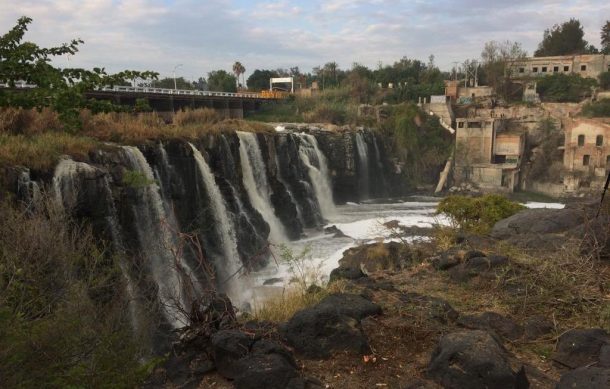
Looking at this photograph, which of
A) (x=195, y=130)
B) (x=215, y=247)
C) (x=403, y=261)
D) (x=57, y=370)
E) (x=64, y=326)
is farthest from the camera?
(x=195, y=130)

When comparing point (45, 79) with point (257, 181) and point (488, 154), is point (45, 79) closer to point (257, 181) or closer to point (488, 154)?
point (257, 181)

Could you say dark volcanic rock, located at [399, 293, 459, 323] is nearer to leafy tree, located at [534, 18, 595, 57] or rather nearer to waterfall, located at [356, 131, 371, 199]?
waterfall, located at [356, 131, 371, 199]

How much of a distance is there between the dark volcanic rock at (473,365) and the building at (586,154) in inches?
1353

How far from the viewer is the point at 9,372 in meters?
3.57

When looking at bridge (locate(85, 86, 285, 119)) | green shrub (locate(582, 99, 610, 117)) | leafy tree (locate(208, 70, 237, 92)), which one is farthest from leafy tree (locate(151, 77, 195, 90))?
green shrub (locate(582, 99, 610, 117))

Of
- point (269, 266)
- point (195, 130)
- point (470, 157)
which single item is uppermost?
point (195, 130)

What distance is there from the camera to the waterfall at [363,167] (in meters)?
34.1

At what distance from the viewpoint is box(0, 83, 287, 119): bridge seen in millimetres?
26438

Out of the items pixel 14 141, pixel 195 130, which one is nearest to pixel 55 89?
pixel 14 141

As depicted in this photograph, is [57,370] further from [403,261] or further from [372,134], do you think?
[372,134]

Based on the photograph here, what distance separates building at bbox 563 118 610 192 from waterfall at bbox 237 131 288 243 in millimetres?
22977

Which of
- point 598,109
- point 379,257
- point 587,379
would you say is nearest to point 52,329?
point 587,379

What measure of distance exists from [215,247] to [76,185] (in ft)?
21.2

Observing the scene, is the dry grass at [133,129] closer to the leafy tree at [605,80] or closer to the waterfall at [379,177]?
the waterfall at [379,177]
